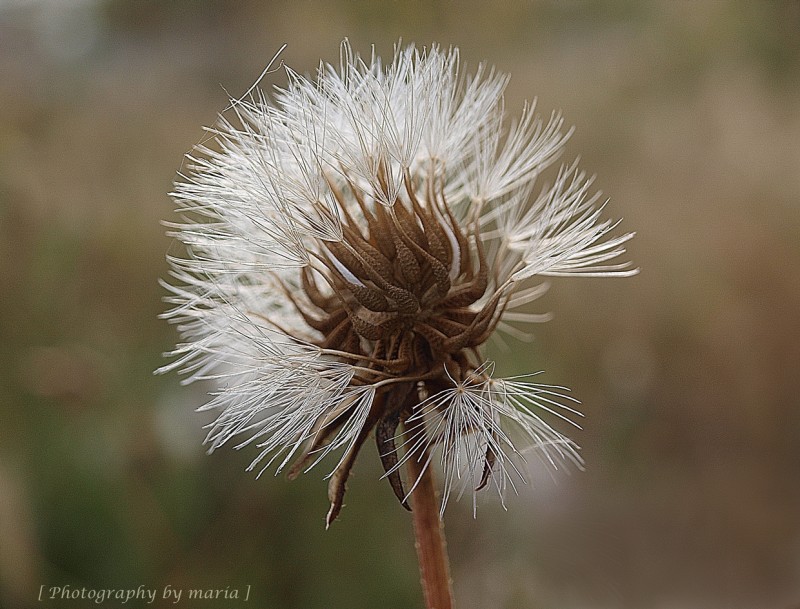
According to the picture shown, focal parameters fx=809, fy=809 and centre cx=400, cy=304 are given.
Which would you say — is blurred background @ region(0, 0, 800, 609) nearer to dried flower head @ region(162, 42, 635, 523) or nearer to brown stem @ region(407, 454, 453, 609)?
dried flower head @ region(162, 42, 635, 523)

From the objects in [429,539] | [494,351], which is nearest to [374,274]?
[429,539]

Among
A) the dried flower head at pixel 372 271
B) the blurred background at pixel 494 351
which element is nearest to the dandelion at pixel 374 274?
the dried flower head at pixel 372 271

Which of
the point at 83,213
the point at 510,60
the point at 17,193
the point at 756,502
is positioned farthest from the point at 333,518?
the point at 510,60

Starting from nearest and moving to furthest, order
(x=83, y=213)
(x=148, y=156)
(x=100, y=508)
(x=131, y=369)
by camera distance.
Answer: (x=100, y=508), (x=131, y=369), (x=83, y=213), (x=148, y=156)

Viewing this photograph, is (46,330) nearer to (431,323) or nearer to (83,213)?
(83,213)

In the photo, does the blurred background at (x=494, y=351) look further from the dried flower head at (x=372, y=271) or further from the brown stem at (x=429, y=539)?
the brown stem at (x=429, y=539)

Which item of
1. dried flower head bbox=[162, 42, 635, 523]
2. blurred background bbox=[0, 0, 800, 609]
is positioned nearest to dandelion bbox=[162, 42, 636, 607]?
dried flower head bbox=[162, 42, 635, 523]
